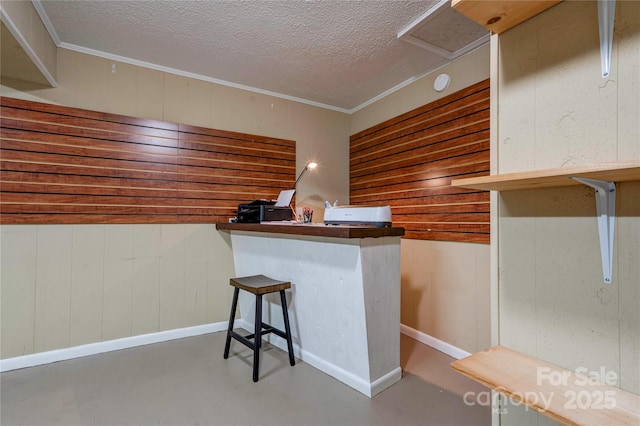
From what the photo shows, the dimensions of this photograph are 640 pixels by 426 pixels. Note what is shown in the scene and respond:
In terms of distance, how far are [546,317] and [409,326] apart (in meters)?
2.29

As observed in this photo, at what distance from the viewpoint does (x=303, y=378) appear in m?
2.34

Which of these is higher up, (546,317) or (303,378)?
(546,317)

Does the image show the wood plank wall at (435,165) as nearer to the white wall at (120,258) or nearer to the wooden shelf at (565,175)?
the white wall at (120,258)

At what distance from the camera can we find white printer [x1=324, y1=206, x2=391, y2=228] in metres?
2.16

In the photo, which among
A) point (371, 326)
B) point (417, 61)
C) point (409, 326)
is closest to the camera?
point (371, 326)

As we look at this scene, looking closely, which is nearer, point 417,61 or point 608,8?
point 608,8

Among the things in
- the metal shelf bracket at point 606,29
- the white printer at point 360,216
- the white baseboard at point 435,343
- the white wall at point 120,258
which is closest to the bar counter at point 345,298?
the white printer at point 360,216

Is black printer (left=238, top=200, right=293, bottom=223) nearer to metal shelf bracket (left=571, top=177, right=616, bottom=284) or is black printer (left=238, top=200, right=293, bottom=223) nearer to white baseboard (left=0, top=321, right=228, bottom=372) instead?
white baseboard (left=0, top=321, right=228, bottom=372)

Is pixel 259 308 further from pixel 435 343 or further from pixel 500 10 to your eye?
pixel 500 10

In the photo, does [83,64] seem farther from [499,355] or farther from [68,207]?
[499,355]

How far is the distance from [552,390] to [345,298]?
1314 millimetres

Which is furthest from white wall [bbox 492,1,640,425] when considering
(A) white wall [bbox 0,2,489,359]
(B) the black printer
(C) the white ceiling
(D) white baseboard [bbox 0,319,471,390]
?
(B) the black printer

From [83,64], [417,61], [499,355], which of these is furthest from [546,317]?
[83,64]

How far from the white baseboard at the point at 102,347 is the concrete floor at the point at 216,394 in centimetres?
6
